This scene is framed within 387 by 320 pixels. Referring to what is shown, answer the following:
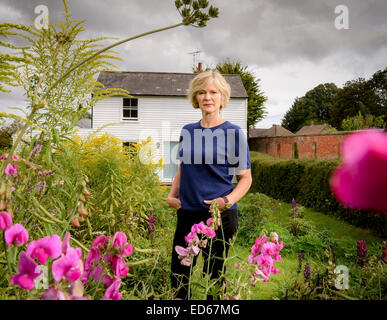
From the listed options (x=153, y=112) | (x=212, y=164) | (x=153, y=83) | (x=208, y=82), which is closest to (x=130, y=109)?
(x=153, y=112)

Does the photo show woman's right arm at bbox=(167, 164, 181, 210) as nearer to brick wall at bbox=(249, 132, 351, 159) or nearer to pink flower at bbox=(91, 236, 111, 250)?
pink flower at bbox=(91, 236, 111, 250)

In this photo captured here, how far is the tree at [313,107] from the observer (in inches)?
2133

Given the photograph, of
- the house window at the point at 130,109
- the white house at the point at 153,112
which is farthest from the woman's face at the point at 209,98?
the house window at the point at 130,109

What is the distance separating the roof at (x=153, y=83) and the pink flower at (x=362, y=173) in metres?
18.3

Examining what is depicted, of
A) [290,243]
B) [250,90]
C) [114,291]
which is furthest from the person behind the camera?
[250,90]

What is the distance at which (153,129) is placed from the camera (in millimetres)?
18562

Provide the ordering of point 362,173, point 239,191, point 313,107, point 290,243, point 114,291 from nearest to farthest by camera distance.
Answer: point 362,173 → point 114,291 → point 239,191 → point 290,243 → point 313,107

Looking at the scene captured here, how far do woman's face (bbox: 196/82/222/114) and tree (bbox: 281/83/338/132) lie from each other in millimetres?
55029

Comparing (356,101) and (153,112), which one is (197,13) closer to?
(153,112)

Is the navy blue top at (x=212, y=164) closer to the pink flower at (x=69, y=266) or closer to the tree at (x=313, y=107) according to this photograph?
the pink flower at (x=69, y=266)

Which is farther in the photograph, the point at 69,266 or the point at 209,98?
the point at 209,98

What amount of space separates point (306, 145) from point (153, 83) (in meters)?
10.1

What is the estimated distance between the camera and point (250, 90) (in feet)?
95.5
